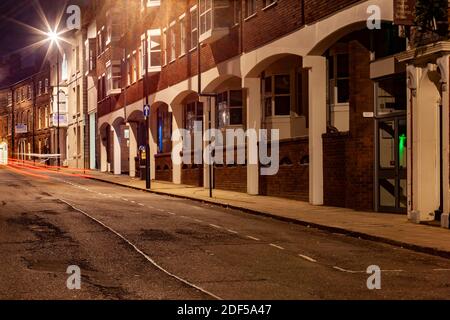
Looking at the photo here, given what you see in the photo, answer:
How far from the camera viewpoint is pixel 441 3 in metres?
15.9

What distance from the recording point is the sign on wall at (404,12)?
649 inches

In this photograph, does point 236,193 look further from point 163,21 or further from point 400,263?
point 400,263

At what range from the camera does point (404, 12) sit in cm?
1655

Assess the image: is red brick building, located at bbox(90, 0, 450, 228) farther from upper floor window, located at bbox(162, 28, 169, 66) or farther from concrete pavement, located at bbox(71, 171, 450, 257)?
concrete pavement, located at bbox(71, 171, 450, 257)

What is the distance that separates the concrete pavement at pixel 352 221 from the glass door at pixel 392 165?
52cm

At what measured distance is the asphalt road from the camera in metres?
8.98

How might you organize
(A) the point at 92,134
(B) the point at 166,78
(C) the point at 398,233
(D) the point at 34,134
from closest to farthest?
(C) the point at 398,233
(B) the point at 166,78
(A) the point at 92,134
(D) the point at 34,134

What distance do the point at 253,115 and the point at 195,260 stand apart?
16.3m

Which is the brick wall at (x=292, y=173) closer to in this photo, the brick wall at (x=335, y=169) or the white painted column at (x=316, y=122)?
the white painted column at (x=316, y=122)

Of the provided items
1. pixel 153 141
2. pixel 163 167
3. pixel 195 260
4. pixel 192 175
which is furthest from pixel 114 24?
pixel 195 260

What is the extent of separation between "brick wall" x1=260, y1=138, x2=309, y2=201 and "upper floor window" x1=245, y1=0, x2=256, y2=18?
5473mm

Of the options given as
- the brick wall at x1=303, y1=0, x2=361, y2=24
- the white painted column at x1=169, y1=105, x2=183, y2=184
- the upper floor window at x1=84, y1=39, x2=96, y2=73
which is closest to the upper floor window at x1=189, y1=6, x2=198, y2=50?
the white painted column at x1=169, y1=105, x2=183, y2=184

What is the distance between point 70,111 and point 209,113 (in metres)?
34.8

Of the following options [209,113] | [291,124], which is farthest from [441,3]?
[209,113]
